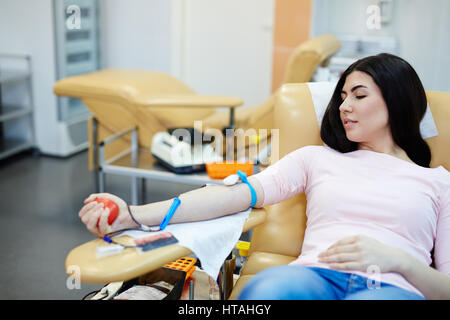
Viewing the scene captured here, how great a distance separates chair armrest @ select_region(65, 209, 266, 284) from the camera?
950 mm

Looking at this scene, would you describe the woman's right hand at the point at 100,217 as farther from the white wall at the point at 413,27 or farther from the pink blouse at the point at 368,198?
the white wall at the point at 413,27

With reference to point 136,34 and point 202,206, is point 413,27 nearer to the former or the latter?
point 136,34

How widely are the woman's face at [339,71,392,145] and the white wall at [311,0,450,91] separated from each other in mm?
1612

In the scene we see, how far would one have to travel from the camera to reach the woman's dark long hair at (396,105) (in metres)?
1.31


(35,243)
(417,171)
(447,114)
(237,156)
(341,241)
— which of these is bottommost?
(35,243)

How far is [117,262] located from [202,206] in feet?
0.96

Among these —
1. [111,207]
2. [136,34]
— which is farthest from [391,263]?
[136,34]

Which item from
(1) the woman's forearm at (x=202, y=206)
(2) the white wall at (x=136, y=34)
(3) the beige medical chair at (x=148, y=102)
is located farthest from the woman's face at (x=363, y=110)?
(2) the white wall at (x=136, y=34)

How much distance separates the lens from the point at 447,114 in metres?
1.43

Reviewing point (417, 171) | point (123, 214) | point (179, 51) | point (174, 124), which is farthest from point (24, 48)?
point (417, 171)

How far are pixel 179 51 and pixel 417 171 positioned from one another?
10.1ft

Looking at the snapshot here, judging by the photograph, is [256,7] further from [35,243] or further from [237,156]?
[35,243]

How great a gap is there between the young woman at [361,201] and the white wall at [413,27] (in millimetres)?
1592

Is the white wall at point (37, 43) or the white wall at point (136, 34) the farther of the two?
the white wall at point (136, 34)
